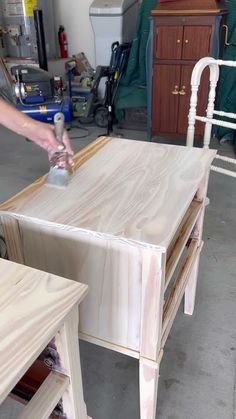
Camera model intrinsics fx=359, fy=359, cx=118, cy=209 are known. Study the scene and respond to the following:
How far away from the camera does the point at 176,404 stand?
3.61 ft

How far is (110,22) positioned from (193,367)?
10.6 feet

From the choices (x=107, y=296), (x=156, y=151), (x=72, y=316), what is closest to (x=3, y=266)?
(x=72, y=316)

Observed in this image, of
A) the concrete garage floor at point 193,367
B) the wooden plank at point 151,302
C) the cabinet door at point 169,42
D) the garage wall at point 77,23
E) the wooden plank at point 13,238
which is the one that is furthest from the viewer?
the garage wall at point 77,23

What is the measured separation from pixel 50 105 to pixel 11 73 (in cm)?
65

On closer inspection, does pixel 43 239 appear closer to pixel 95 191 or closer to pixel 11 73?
pixel 95 191

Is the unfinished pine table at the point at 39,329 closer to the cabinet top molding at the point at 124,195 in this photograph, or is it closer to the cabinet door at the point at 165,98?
the cabinet top molding at the point at 124,195

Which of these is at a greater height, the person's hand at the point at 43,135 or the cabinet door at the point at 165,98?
the person's hand at the point at 43,135

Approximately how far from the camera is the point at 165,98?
2.88 m

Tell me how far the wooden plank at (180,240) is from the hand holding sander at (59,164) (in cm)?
33

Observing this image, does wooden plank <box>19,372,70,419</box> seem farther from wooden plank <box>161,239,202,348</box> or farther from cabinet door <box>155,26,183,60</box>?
cabinet door <box>155,26,183,60</box>

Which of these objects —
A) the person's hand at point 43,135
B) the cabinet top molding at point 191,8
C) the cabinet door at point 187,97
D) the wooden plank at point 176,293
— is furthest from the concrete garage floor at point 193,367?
the cabinet top molding at point 191,8

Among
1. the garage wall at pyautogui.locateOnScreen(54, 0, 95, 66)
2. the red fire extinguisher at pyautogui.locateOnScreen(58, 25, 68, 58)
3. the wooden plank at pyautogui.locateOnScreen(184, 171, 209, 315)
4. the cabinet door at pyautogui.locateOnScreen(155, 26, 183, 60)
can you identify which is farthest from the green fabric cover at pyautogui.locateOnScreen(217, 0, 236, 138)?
the wooden plank at pyautogui.locateOnScreen(184, 171, 209, 315)

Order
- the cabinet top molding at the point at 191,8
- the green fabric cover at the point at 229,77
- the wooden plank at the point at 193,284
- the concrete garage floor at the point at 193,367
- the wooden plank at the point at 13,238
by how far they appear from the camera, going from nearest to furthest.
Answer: the wooden plank at the point at 13,238, the concrete garage floor at the point at 193,367, the wooden plank at the point at 193,284, the cabinet top molding at the point at 191,8, the green fabric cover at the point at 229,77

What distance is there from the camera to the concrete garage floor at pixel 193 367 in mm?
1087
